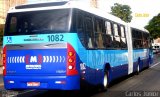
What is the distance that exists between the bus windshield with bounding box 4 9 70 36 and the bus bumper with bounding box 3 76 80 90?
1.38 m

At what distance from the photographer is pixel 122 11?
67062mm

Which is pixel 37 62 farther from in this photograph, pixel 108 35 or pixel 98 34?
pixel 108 35

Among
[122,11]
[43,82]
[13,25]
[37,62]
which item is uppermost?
[122,11]

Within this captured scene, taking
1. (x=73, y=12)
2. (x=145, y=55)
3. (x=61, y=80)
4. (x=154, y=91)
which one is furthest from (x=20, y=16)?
(x=145, y=55)

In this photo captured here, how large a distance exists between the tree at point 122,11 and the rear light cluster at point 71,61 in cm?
5561

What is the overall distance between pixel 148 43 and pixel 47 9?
17.5m

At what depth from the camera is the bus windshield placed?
11602 millimetres

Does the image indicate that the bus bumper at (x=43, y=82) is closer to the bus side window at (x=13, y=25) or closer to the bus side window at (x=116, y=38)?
the bus side window at (x=13, y=25)

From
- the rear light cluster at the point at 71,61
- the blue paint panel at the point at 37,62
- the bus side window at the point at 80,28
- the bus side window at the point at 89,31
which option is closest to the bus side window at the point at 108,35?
the bus side window at the point at 89,31

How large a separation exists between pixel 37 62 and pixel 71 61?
1058mm

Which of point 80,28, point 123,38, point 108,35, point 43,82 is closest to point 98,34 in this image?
point 108,35

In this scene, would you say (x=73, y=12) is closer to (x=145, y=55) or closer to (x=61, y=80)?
(x=61, y=80)

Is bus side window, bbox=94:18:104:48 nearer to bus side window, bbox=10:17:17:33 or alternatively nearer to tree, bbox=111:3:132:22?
bus side window, bbox=10:17:17:33

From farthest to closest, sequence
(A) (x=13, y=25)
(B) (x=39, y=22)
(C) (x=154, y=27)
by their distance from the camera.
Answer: (C) (x=154, y=27) < (A) (x=13, y=25) < (B) (x=39, y=22)
